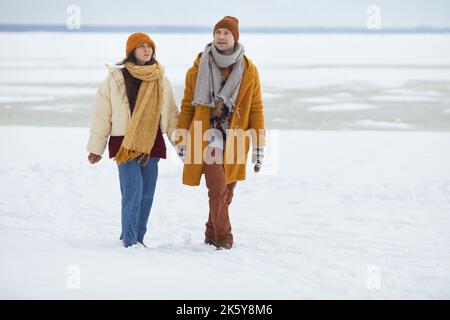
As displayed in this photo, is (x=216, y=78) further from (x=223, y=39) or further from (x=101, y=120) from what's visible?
(x=101, y=120)

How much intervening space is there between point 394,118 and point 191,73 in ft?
30.2

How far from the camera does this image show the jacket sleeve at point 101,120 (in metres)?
4.65

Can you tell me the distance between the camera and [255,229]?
18.9ft

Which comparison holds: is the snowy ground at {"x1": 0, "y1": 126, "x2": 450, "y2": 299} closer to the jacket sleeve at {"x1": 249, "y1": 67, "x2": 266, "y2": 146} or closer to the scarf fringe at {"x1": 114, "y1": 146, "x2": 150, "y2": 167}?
the scarf fringe at {"x1": 114, "y1": 146, "x2": 150, "y2": 167}

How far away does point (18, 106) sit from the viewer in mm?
14602

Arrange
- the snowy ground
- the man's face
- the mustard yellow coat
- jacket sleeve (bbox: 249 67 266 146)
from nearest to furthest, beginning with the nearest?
the snowy ground < the man's face < the mustard yellow coat < jacket sleeve (bbox: 249 67 266 146)

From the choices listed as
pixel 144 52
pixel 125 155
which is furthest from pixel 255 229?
pixel 144 52

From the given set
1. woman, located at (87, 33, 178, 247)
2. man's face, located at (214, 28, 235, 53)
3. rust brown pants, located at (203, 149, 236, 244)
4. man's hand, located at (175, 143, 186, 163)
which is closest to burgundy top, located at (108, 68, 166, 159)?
woman, located at (87, 33, 178, 247)

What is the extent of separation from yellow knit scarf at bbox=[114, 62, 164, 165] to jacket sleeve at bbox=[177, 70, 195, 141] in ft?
0.52

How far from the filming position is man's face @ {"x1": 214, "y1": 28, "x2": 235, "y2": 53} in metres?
4.55

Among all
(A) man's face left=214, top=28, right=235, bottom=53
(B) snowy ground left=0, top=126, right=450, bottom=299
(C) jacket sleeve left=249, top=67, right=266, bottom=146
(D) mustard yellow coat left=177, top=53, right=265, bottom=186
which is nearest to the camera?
(B) snowy ground left=0, top=126, right=450, bottom=299

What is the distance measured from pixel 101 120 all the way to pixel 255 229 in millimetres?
1703

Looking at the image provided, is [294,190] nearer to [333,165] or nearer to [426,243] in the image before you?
[333,165]

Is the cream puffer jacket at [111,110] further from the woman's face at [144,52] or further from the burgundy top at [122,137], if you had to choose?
the woman's face at [144,52]
